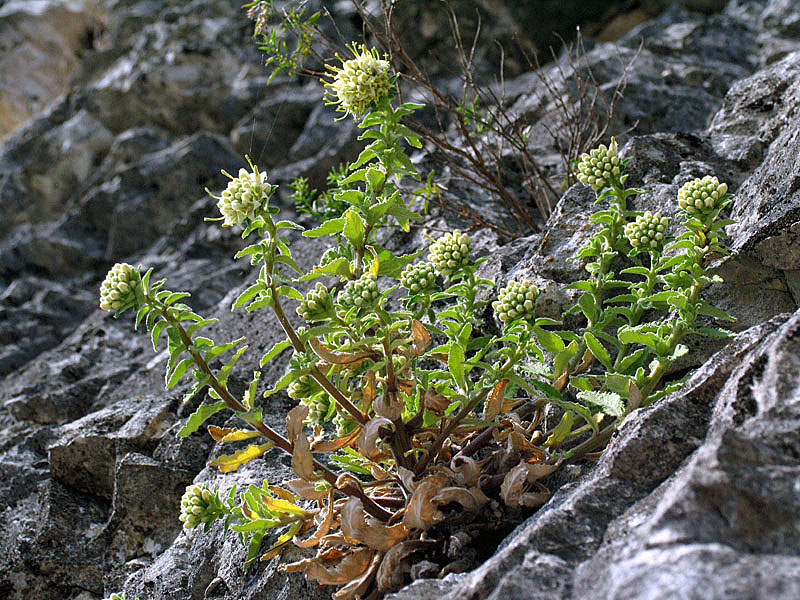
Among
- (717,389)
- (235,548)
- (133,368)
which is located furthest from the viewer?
(133,368)

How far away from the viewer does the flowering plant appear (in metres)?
1.89

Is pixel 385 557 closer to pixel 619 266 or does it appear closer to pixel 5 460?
pixel 619 266

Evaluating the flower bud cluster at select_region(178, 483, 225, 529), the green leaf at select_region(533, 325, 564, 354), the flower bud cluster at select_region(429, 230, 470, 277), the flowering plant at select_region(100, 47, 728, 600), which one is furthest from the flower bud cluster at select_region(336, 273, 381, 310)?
the flower bud cluster at select_region(178, 483, 225, 529)

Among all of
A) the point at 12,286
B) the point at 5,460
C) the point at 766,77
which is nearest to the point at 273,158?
the point at 12,286

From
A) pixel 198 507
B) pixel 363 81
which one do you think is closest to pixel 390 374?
pixel 198 507

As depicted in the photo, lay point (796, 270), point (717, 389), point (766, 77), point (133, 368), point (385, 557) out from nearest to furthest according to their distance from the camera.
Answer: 1. point (717, 389)
2. point (385, 557)
3. point (796, 270)
4. point (766, 77)
5. point (133, 368)

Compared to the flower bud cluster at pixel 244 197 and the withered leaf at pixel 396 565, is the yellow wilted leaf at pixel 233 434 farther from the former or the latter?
the flower bud cluster at pixel 244 197

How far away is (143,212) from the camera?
6816 mm

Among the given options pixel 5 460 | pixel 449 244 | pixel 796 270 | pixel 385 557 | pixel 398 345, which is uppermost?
pixel 5 460

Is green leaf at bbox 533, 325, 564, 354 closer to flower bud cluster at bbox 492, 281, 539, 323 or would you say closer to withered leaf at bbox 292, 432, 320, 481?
flower bud cluster at bbox 492, 281, 539, 323

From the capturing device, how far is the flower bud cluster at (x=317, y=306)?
1883mm

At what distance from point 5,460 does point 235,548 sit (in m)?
2.01

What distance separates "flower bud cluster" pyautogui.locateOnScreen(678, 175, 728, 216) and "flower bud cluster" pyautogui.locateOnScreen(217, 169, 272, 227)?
4.19 ft

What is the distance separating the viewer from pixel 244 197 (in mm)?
1874
